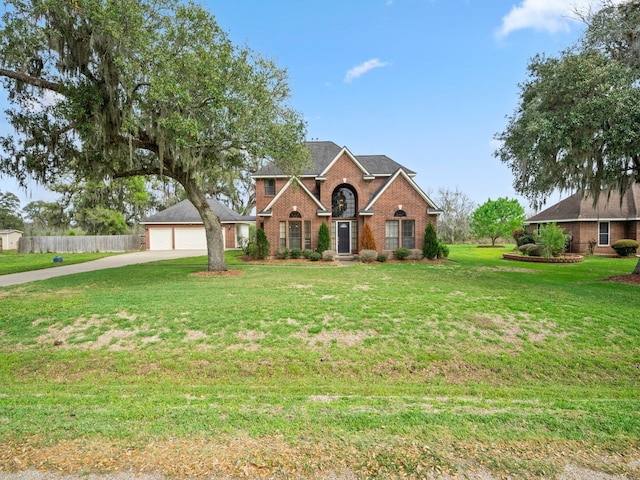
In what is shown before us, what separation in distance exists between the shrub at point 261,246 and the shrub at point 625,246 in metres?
23.0

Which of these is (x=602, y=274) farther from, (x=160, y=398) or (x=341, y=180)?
(x=160, y=398)

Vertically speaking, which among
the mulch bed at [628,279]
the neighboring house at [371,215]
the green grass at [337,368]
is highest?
the neighboring house at [371,215]

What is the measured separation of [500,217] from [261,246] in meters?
32.0

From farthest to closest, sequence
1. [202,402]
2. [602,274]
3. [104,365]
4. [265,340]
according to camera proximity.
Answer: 1. [602,274]
2. [265,340]
3. [104,365]
4. [202,402]

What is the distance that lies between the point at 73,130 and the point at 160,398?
1155 centimetres

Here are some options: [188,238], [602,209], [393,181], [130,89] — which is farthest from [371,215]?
[188,238]

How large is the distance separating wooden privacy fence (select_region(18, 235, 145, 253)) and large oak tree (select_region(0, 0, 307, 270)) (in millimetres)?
20306

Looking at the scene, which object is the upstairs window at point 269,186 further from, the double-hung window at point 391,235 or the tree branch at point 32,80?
the tree branch at point 32,80

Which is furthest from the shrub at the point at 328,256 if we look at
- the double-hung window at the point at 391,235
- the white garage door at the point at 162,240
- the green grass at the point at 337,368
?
the white garage door at the point at 162,240

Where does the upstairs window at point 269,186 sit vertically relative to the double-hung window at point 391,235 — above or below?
above

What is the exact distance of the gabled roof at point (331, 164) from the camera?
21672 mm

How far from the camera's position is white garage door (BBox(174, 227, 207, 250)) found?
30.8 meters

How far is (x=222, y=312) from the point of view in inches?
308

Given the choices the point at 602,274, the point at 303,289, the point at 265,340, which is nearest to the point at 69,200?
the point at 303,289
